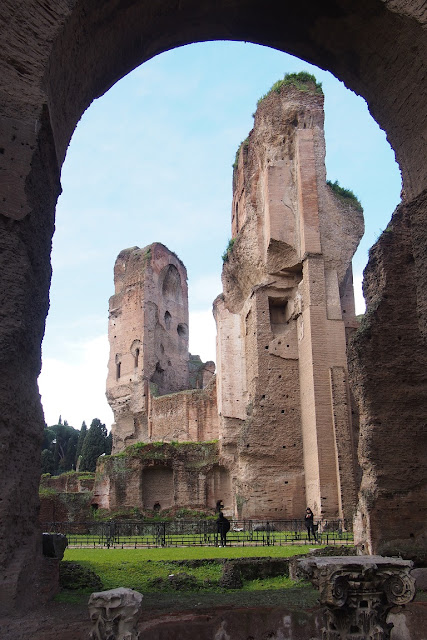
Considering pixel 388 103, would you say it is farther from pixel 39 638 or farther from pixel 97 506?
pixel 97 506

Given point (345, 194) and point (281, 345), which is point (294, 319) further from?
point (345, 194)

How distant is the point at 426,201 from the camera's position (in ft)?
15.5

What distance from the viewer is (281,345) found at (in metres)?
20.5

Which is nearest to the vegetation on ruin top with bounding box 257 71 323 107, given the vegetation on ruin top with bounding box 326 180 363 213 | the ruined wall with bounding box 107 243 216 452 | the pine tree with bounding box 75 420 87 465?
the vegetation on ruin top with bounding box 326 180 363 213

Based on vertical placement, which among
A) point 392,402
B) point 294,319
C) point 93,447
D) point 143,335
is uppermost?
point 143,335

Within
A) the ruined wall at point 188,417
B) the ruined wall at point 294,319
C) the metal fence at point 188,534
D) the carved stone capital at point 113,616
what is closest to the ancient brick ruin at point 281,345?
the ruined wall at point 294,319

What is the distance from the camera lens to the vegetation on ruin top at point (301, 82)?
22047 millimetres

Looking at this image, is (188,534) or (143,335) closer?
(188,534)

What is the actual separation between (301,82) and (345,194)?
4.72 m

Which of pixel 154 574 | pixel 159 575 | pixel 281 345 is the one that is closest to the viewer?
pixel 159 575

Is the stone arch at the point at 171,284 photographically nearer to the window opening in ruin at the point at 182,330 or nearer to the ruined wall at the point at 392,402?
the window opening in ruin at the point at 182,330

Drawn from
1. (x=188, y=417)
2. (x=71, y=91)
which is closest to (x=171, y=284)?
(x=188, y=417)

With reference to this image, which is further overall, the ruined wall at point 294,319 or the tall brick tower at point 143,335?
the tall brick tower at point 143,335

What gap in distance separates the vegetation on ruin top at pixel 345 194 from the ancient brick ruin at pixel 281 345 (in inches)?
3.1
